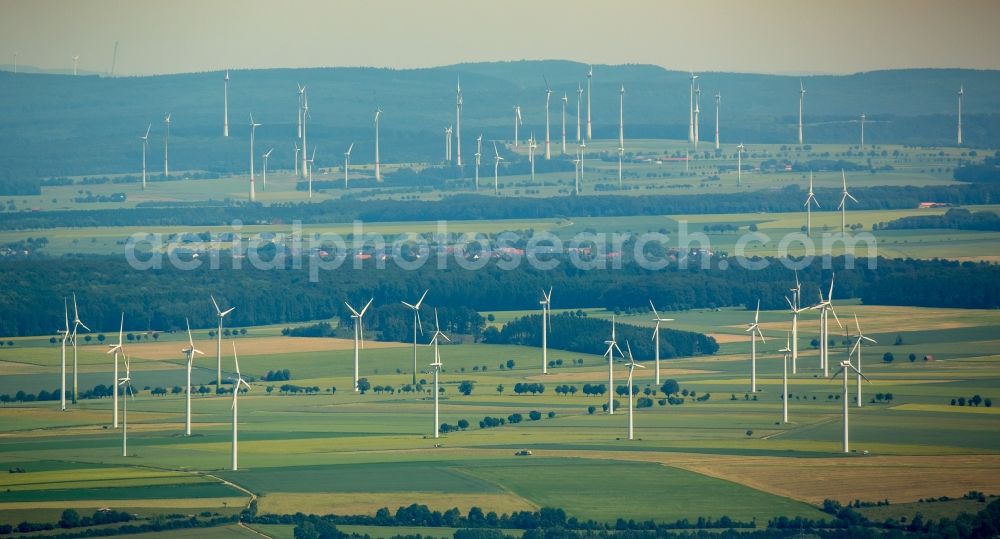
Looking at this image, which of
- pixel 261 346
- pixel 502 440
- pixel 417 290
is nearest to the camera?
pixel 502 440

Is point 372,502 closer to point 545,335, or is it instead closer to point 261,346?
point 545,335

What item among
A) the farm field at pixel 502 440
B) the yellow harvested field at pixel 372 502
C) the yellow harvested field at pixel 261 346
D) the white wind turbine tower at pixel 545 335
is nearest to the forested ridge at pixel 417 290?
the yellow harvested field at pixel 261 346

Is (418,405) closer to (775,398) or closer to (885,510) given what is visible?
(775,398)

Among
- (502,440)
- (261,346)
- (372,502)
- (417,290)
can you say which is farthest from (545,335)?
(372,502)

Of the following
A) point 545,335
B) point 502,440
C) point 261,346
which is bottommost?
point 502,440

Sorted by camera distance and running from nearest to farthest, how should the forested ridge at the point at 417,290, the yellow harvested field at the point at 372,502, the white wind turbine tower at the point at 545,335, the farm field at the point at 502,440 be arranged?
the yellow harvested field at the point at 372,502
the farm field at the point at 502,440
the white wind turbine tower at the point at 545,335
the forested ridge at the point at 417,290

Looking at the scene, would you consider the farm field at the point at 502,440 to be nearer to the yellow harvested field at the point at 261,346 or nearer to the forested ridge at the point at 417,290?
the yellow harvested field at the point at 261,346
